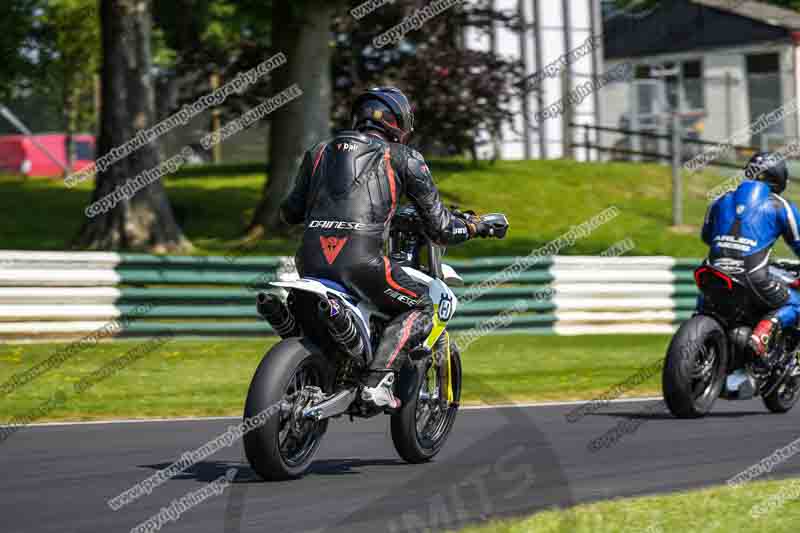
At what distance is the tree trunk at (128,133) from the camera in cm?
2005

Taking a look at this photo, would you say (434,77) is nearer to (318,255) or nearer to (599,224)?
(599,224)

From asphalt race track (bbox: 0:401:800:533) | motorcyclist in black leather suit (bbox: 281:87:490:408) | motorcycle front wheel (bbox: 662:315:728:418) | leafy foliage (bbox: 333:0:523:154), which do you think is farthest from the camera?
leafy foliage (bbox: 333:0:523:154)

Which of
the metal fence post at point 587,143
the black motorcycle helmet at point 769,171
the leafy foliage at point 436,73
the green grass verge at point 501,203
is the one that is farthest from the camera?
the metal fence post at point 587,143

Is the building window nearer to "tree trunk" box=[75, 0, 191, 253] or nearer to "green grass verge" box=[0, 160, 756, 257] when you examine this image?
"green grass verge" box=[0, 160, 756, 257]

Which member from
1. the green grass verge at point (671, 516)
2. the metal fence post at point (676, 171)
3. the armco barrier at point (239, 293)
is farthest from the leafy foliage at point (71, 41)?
the green grass verge at point (671, 516)

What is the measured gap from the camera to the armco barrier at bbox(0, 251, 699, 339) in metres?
14.3

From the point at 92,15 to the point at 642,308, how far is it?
20651mm

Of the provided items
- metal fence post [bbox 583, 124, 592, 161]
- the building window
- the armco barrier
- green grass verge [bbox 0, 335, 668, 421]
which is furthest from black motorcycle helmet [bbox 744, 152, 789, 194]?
the building window

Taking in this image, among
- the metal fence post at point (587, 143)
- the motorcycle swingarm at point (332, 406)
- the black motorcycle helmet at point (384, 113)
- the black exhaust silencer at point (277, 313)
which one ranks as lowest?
the metal fence post at point (587, 143)

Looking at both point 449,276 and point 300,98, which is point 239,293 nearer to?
point 300,98

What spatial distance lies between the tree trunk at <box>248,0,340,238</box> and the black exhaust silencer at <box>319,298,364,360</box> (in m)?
15.3

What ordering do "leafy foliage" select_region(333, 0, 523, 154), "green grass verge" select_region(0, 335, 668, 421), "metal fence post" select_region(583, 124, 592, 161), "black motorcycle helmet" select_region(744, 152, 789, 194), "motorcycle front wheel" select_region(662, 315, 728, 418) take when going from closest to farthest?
Answer: "motorcycle front wheel" select_region(662, 315, 728, 418)
"black motorcycle helmet" select_region(744, 152, 789, 194)
"green grass verge" select_region(0, 335, 668, 421)
"leafy foliage" select_region(333, 0, 523, 154)
"metal fence post" select_region(583, 124, 592, 161)

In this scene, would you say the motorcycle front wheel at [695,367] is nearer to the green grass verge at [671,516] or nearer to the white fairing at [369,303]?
the white fairing at [369,303]

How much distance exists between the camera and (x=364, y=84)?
2641cm
